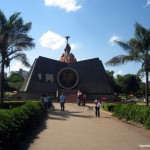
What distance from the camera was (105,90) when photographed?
1980 inches

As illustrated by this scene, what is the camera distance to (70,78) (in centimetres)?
5172

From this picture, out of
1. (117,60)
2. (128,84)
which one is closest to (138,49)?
(117,60)

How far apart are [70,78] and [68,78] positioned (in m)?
0.33

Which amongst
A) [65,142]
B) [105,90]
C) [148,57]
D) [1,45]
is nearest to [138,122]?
[65,142]

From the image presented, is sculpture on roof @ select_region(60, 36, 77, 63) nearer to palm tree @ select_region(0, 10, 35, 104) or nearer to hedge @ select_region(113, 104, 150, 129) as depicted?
palm tree @ select_region(0, 10, 35, 104)

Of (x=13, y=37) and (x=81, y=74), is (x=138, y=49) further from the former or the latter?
(x=81, y=74)

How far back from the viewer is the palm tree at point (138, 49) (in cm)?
2966

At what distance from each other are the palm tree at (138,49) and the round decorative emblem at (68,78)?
21624 mm

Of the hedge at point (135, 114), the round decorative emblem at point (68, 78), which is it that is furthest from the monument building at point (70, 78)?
the hedge at point (135, 114)

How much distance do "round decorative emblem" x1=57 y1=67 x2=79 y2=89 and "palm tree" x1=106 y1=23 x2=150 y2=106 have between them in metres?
21.6

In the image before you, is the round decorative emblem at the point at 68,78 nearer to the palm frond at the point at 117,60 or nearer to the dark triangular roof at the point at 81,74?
the dark triangular roof at the point at 81,74

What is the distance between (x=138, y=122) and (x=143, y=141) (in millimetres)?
5663

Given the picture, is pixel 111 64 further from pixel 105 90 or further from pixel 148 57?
pixel 105 90

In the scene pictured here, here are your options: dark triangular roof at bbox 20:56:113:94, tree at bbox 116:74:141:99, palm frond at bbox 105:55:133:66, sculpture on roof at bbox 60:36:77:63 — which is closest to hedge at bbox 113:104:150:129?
palm frond at bbox 105:55:133:66
